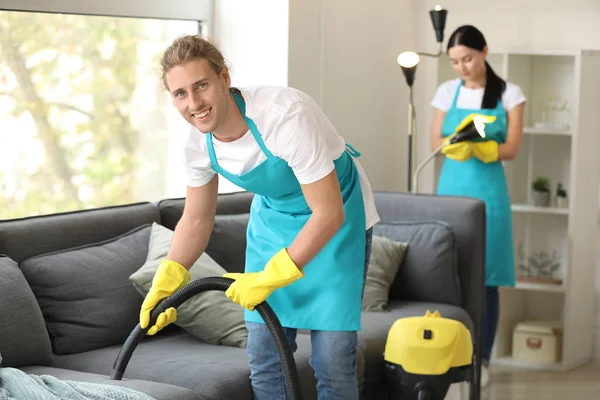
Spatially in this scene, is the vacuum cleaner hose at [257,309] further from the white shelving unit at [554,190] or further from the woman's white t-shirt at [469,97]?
the white shelving unit at [554,190]

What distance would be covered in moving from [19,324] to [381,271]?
1.56 metres

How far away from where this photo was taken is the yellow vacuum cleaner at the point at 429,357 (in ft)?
10.2

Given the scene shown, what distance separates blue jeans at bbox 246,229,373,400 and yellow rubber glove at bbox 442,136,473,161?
1.91m

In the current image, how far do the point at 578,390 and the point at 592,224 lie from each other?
2.90 ft

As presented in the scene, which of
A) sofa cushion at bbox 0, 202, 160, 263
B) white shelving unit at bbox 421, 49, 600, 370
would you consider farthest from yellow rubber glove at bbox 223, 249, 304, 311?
white shelving unit at bbox 421, 49, 600, 370

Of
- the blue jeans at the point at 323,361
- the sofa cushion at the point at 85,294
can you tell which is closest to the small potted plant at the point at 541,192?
the sofa cushion at the point at 85,294

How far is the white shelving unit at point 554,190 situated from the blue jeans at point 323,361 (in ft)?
8.22

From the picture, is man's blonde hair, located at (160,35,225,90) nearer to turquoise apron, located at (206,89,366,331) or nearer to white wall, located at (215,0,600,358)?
turquoise apron, located at (206,89,366,331)

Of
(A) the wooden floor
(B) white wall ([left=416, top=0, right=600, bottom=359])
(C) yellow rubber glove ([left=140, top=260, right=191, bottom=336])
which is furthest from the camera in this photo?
(B) white wall ([left=416, top=0, right=600, bottom=359])

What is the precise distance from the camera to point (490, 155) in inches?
178

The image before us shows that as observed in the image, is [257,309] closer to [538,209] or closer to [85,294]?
[85,294]

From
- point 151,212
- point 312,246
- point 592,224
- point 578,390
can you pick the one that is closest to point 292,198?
point 312,246

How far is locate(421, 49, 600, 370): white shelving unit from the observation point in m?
4.88

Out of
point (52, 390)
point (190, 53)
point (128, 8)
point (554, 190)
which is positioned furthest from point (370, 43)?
point (52, 390)
